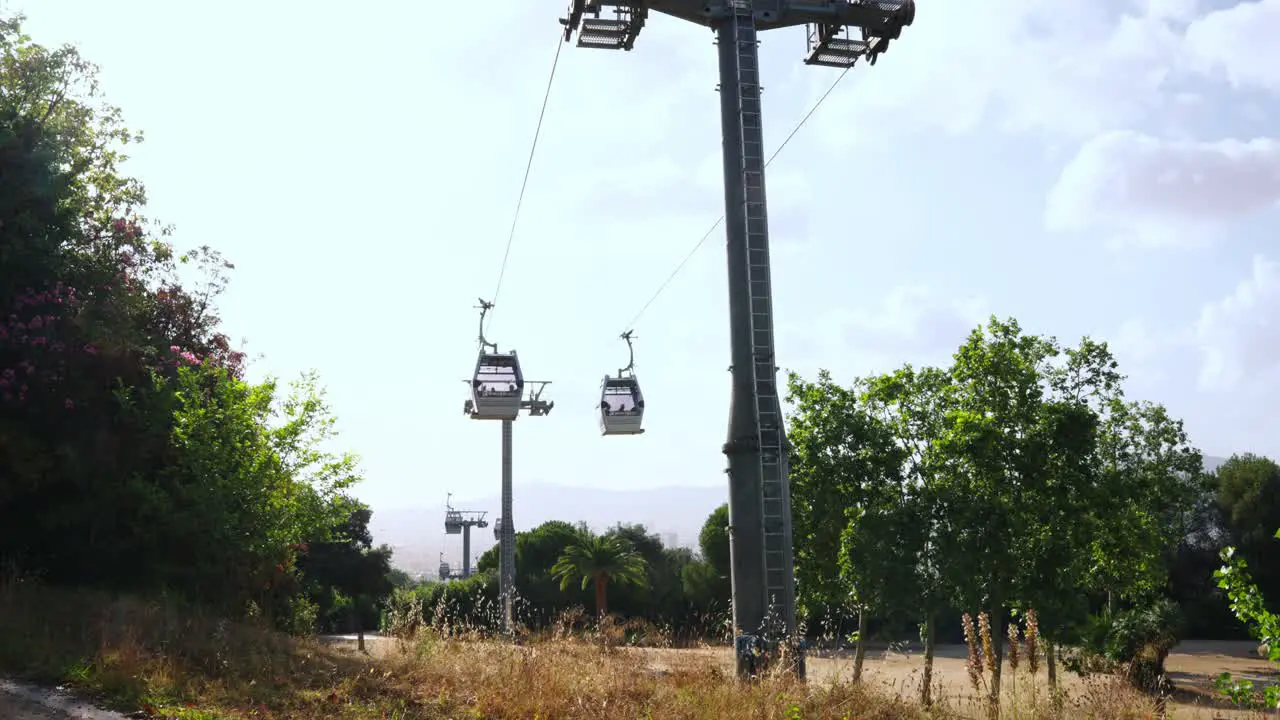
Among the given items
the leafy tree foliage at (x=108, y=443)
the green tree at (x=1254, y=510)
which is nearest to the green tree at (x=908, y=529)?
the leafy tree foliage at (x=108, y=443)

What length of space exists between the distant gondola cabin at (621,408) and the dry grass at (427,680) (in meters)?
20.6

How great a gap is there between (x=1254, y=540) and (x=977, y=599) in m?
37.9

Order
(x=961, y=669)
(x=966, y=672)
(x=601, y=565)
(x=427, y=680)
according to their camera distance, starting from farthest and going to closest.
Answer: (x=601, y=565)
(x=961, y=669)
(x=966, y=672)
(x=427, y=680)

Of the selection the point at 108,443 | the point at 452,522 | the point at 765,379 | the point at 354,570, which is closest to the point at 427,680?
the point at 765,379

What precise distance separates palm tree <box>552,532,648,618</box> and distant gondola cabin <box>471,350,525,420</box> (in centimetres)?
2033

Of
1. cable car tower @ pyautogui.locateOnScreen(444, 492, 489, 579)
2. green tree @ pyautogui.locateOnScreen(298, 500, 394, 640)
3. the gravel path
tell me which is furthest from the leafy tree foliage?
cable car tower @ pyautogui.locateOnScreen(444, 492, 489, 579)

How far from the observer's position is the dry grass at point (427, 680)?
8922 millimetres

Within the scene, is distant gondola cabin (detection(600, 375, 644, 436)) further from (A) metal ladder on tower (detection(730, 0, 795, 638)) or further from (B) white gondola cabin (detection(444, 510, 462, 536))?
(B) white gondola cabin (detection(444, 510, 462, 536))

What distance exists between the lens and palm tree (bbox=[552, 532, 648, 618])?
176 feet

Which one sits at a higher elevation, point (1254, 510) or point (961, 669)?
point (1254, 510)

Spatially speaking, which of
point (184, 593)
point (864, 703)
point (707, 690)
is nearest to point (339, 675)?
point (707, 690)

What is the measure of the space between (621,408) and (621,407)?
0.03 m

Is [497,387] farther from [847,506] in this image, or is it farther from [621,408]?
[847,506]

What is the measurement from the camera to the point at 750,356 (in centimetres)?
1288
